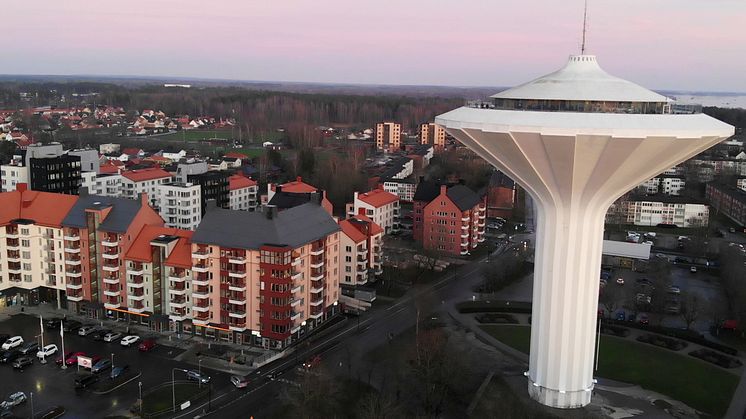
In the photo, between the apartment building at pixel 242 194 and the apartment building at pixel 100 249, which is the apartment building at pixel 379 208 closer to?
the apartment building at pixel 242 194

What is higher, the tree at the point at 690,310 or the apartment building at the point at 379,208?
the apartment building at the point at 379,208

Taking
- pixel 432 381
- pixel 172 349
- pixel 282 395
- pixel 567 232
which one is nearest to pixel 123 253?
pixel 172 349

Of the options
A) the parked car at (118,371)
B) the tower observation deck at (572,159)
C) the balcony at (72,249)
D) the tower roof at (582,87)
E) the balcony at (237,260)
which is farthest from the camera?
the balcony at (72,249)

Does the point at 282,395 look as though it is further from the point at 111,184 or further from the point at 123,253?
the point at 111,184

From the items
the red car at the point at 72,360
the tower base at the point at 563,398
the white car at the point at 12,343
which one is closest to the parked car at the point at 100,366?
the red car at the point at 72,360

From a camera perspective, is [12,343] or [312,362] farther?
[12,343]

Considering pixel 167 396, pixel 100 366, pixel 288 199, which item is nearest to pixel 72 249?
pixel 100 366

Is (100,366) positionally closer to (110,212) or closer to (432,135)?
(110,212)
